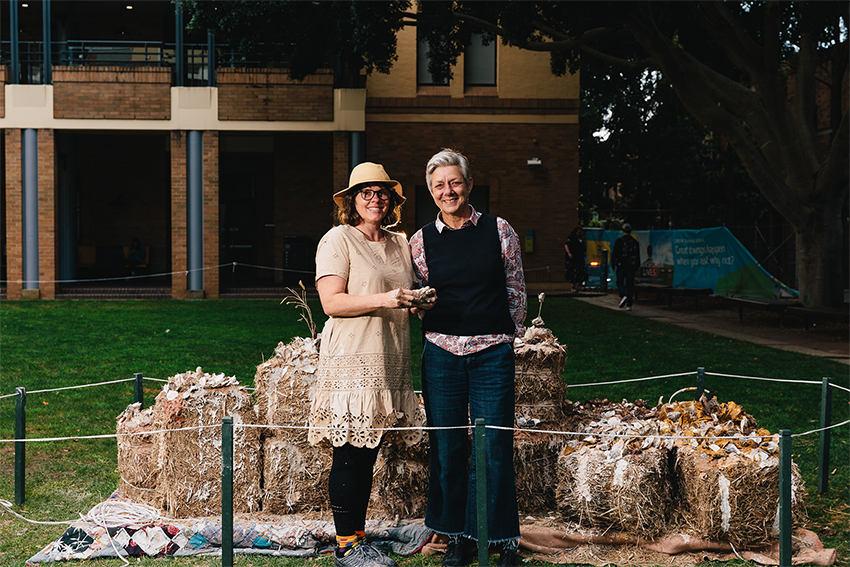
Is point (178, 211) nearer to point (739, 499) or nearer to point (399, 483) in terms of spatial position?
point (399, 483)

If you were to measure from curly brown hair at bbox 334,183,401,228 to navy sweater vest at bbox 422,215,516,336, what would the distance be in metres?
0.32

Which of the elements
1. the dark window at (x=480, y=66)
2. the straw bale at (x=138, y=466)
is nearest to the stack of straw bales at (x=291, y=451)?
the straw bale at (x=138, y=466)

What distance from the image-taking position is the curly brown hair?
4.30 meters

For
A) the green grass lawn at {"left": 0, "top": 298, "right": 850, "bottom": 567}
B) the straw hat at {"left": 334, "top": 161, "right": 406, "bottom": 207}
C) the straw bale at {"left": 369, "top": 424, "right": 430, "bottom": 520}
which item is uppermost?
the straw hat at {"left": 334, "top": 161, "right": 406, "bottom": 207}

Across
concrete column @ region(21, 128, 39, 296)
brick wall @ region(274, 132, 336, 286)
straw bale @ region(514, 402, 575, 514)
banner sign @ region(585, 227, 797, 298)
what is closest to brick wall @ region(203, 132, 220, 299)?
brick wall @ region(274, 132, 336, 286)

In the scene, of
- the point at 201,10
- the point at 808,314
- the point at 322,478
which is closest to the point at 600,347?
the point at 808,314

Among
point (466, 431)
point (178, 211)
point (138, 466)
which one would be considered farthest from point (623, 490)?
point (178, 211)

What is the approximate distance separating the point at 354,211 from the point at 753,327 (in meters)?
13.3

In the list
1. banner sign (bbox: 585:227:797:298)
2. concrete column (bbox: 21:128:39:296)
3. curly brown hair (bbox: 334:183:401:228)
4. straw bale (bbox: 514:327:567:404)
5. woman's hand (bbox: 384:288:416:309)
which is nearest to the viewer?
woman's hand (bbox: 384:288:416:309)

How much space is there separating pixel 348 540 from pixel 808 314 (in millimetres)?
12714

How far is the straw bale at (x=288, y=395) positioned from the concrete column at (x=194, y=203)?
17138 millimetres

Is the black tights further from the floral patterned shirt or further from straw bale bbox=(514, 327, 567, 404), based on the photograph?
straw bale bbox=(514, 327, 567, 404)

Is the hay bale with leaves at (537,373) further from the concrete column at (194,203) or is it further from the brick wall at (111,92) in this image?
A: the brick wall at (111,92)

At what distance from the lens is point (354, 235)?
166 inches
